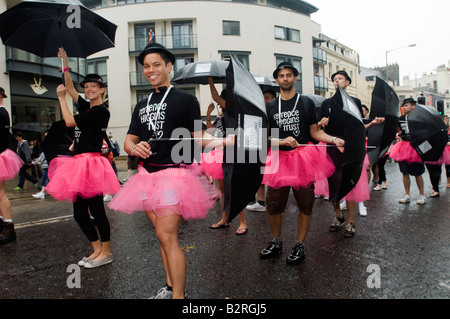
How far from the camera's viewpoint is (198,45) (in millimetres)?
25969

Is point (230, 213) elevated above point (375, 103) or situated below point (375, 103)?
below

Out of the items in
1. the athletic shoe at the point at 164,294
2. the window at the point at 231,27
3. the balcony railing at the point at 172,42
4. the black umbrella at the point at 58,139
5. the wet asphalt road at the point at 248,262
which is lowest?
the wet asphalt road at the point at 248,262

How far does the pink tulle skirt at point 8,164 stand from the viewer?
4496 millimetres

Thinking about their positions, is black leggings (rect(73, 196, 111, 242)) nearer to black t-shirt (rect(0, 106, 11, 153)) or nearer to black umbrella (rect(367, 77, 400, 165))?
black t-shirt (rect(0, 106, 11, 153))

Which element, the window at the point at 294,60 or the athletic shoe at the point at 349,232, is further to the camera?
the window at the point at 294,60

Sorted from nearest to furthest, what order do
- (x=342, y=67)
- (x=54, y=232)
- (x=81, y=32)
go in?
1. (x=81, y=32)
2. (x=54, y=232)
3. (x=342, y=67)

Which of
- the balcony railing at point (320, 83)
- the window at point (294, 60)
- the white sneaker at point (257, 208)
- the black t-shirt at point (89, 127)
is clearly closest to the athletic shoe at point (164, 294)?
the black t-shirt at point (89, 127)

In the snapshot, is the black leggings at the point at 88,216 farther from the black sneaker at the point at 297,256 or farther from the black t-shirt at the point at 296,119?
the black t-shirt at the point at 296,119

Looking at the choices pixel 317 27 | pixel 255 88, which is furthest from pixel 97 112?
pixel 317 27

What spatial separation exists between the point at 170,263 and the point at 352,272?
2.04 m

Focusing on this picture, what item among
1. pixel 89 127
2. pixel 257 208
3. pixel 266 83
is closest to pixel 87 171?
pixel 89 127

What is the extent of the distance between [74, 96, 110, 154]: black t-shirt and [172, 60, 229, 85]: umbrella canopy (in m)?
2.14

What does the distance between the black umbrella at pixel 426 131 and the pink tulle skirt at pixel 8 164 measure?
752cm

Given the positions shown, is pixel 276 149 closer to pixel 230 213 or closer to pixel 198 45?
pixel 230 213
